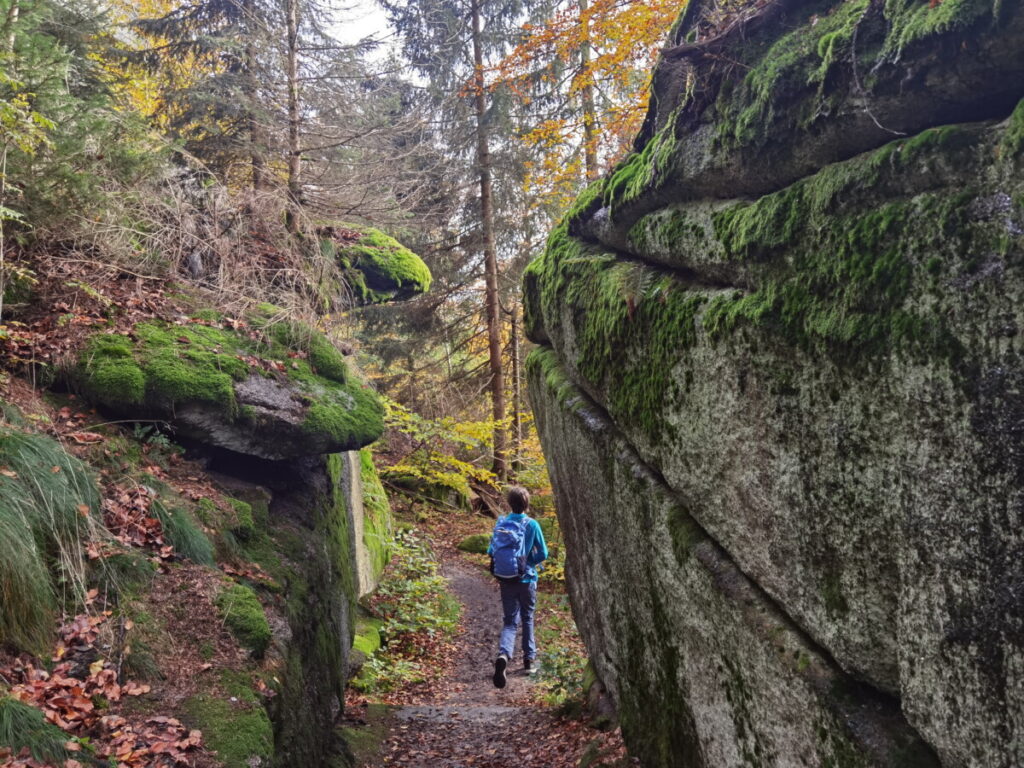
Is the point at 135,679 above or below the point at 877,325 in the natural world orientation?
below

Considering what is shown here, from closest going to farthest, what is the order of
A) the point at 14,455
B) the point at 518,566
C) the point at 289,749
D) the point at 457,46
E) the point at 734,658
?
the point at 734,658 < the point at 14,455 < the point at 289,749 < the point at 518,566 < the point at 457,46

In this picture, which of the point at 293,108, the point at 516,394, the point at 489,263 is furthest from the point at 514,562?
the point at 489,263

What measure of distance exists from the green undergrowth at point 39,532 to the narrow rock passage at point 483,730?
361 cm

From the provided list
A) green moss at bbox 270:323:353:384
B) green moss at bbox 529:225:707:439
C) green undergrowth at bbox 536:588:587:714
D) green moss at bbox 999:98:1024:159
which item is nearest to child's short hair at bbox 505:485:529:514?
green undergrowth at bbox 536:588:587:714

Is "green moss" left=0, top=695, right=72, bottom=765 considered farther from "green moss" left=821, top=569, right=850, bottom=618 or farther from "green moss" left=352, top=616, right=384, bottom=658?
"green moss" left=352, top=616, right=384, bottom=658

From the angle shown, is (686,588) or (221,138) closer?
(686,588)

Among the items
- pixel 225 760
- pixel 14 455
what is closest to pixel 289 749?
pixel 225 760

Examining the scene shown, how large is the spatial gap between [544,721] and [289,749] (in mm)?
3224

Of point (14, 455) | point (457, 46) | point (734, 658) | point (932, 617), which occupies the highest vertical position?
point (457, 46)

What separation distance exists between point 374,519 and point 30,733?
362 inches

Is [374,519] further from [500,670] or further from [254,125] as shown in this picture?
[254,125]

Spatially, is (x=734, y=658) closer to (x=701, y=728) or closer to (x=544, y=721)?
(x=701, y=728)

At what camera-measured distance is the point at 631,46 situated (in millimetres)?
10672

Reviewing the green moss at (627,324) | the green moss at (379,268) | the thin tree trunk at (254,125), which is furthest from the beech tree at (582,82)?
the green moss at (627,324)
